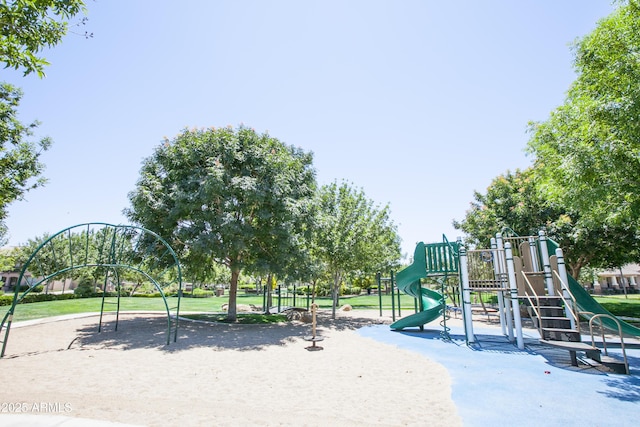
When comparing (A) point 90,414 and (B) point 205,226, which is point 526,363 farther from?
(B) point 205,226

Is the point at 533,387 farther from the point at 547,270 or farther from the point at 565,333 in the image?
the point at 547,270

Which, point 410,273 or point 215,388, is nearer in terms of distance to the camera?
point 215,388

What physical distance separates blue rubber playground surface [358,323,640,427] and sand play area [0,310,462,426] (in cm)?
55

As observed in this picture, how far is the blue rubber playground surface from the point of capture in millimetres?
5430

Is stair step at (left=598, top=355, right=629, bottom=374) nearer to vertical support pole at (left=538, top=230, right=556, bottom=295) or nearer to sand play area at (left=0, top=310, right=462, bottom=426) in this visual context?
vertical support pole at (left=538, top=230, right=556, bottom=295)

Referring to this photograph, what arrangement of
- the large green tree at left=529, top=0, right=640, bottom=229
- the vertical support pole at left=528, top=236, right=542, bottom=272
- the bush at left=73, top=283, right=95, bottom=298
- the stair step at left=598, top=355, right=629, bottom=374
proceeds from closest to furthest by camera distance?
the stair step at left=598, top=355, right=629, bottom=374 → the large green tree at left=529, top=0, right=640, bottom=229 → the vertical support pole at left=528, top=236, right=542, bottom=272 → the bush at left=73, top=283, right=95, bottom=298

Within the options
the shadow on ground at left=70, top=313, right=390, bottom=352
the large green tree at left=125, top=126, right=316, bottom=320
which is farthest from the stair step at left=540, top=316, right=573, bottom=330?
the large green tree at left=125, top=126, right=316, bottom=320

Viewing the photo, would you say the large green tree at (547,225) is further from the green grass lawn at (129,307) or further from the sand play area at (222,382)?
the sand play area at (222,382)

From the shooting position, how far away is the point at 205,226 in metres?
15.6

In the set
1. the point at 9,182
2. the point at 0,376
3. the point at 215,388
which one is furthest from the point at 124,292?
the point at 215,388

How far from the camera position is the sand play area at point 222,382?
536 centimetres

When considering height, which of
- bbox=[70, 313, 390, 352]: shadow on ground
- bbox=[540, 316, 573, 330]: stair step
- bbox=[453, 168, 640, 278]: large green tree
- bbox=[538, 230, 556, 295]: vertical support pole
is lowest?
bbox=[70, 313, 390, 352]: shadow on ground

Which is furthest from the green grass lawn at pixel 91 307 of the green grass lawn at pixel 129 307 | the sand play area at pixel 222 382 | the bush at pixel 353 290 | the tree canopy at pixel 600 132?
the tree canopy at pixel 600 132

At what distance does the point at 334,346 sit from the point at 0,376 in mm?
9186
